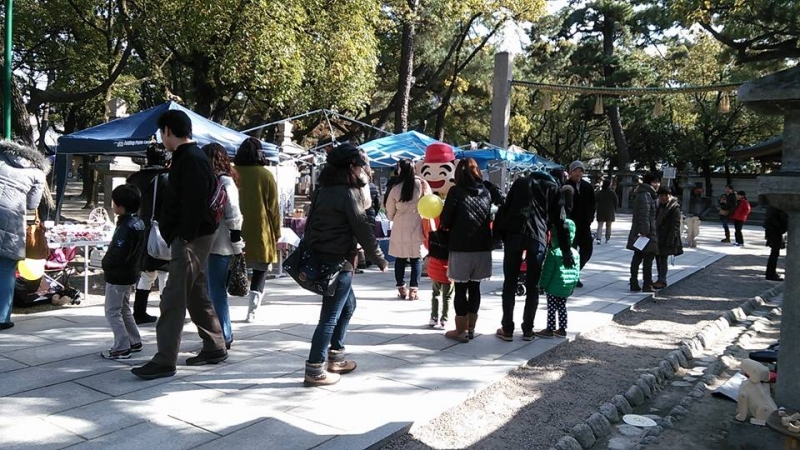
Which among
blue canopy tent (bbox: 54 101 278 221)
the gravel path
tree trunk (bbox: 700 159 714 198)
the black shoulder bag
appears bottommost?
the gravel path

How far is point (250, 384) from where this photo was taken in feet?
14.0

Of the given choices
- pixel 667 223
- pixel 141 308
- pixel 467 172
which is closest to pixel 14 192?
pixel 141 308

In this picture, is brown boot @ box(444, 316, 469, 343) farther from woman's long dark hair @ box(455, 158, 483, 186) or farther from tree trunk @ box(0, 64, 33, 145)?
tree trunk @ box(0, 64, 33, 145)

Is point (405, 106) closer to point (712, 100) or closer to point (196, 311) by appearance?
point (196, 311)

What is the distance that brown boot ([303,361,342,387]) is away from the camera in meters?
4.21

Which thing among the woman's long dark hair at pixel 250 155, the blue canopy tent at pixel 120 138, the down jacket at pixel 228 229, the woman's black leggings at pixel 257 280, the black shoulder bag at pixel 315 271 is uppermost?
the blue canopy tent at pixel 120 138

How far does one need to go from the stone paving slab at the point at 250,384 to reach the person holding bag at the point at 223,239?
1.82 feet

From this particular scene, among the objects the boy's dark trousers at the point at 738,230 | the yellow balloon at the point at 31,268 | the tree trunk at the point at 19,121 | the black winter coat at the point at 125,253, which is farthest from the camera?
the boy's dark trousers at the point at 738,230

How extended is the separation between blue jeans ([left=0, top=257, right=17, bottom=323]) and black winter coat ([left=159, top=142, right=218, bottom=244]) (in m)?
2.34

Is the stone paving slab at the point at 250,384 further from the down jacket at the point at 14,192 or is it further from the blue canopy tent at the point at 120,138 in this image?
the blue canopy tent at the point at 120,138

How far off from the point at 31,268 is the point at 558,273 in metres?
5.38

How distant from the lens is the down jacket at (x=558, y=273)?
5.67m

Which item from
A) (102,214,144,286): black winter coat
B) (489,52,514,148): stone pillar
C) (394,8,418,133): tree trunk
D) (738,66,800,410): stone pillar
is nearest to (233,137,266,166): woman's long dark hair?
(102,214,144,286): black winter coat

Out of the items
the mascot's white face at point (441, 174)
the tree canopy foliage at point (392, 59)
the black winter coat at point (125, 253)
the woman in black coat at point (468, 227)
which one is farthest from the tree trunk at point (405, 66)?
the black winter coat at point (125, 253)
